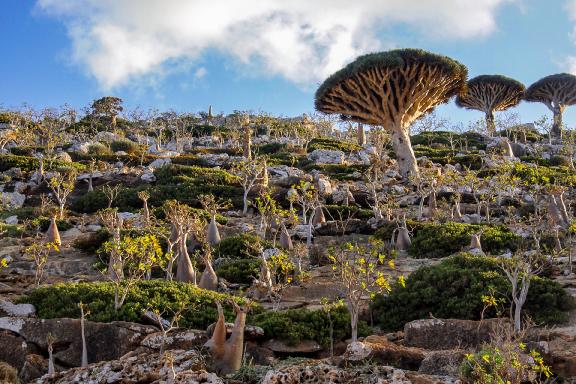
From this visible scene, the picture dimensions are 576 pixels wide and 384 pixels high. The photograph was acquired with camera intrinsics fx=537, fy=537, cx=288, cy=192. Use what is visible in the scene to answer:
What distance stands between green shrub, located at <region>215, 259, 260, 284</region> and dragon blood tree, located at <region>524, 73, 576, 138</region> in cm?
4396

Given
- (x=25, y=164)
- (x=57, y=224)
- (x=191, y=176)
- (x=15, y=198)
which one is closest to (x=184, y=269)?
(x=57, y=224)

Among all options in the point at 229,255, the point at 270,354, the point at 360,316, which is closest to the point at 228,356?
the point at 270,354

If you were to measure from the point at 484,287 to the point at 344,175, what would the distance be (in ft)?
64.7

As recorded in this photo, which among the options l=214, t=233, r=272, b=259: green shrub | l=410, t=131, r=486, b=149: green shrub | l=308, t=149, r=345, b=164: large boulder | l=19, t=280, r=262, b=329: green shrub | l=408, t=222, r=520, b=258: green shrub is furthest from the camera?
l=410, t=131, r=486, b=149: green shrub

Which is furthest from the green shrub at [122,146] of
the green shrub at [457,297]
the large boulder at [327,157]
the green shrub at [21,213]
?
the green shrub at [457,297]

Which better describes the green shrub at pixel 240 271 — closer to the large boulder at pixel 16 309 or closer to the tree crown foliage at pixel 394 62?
the large boulder at pixel 16 309

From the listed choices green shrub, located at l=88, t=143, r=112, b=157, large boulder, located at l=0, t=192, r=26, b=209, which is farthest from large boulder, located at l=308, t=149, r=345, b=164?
large boulder, located at l=0, t=192, r=26, b=209

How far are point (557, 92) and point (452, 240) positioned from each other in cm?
4118

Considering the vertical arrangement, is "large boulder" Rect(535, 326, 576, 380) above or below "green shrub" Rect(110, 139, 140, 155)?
below

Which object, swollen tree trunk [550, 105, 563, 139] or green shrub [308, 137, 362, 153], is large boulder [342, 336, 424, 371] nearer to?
green shrub [308, 137, 362, 153]

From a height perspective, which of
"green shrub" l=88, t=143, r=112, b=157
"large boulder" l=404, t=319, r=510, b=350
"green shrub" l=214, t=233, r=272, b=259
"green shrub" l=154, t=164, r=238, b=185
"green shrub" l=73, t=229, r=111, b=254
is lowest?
"large boulder" l=404, t=319, r=510, b=350

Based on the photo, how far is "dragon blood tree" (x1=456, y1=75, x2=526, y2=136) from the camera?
49.6m

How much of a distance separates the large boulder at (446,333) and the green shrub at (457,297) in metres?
1.60

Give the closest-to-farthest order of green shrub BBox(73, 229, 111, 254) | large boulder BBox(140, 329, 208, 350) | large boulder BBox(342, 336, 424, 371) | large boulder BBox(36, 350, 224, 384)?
1. large boulder BBox(36, 350, 224, 384)
2. large boulder BBox(342, 336, 424, 371)
3. large boulder BBox(140, 329, 208, 350)
4. green shrub BBox(73, 229, 111, 254)
